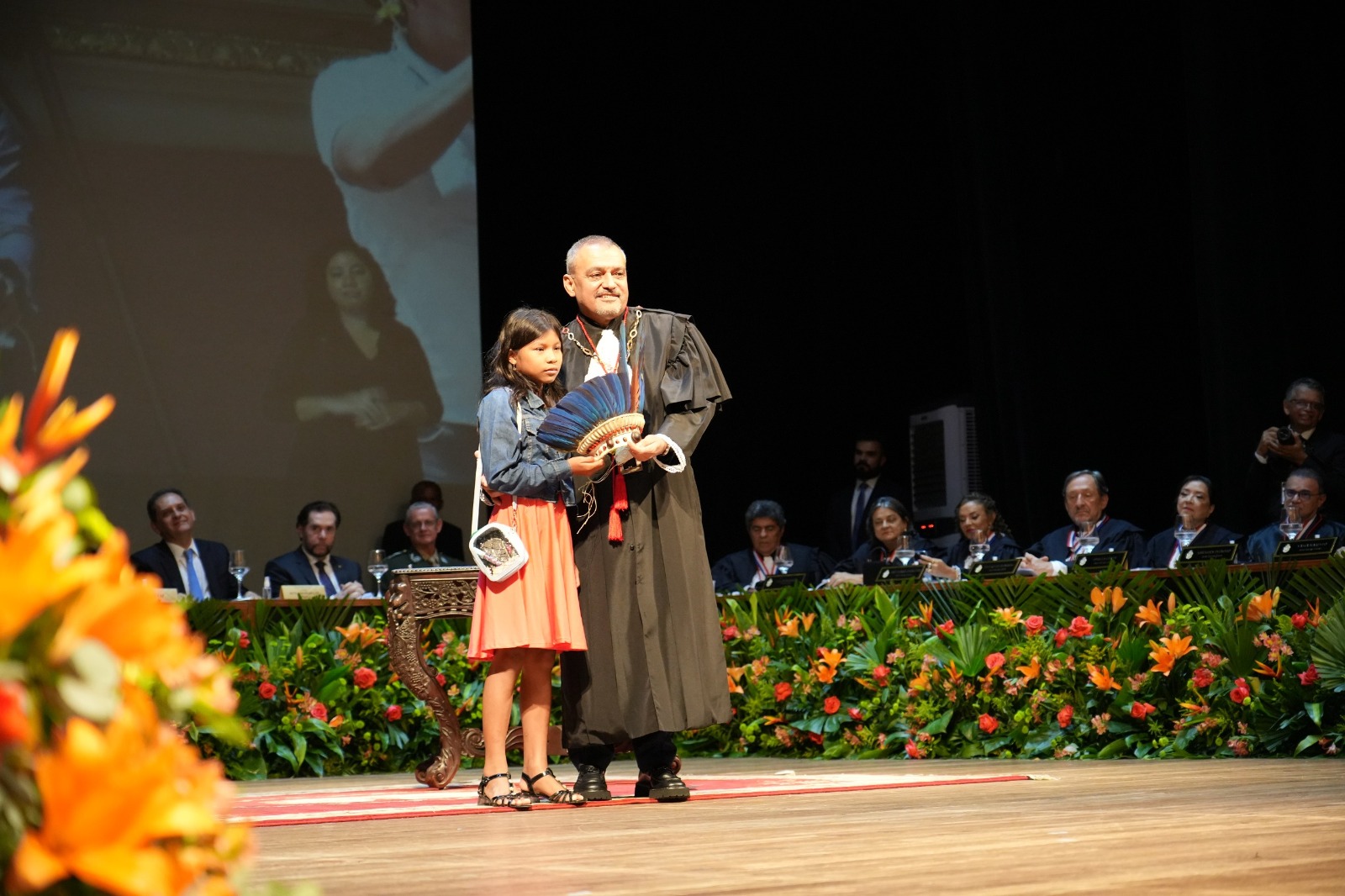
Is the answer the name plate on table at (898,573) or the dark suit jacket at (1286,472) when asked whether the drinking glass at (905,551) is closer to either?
the name plate on table at (898,573)

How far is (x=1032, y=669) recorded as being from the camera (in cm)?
530

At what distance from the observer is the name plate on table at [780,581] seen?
6.43 meters

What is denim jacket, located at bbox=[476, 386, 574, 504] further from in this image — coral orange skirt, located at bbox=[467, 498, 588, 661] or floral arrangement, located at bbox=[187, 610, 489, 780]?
floral arrangement, located at bbox=[187, 610, 489, 780]

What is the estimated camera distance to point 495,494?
3572 mm

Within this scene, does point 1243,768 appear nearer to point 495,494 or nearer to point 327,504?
point 495,494

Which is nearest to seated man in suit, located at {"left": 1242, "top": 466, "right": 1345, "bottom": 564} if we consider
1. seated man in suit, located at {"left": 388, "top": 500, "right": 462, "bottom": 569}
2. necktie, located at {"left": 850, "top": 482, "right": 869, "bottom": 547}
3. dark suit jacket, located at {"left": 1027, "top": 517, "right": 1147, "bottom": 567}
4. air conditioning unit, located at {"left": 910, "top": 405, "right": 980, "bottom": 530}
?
dark suit jacket, located at {"left": 1027, "top": 517, "right": 1147, "bottom": 567}

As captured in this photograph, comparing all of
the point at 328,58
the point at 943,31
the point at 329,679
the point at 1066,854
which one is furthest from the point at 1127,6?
the point at 1066,854

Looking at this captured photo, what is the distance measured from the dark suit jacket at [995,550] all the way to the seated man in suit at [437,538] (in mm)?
2627

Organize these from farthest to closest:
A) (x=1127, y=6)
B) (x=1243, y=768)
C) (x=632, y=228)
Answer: (x=632, y=228)
(x=1127, y=6)
(x=1243, y=768)

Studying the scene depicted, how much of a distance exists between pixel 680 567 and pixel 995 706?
7.14 feet

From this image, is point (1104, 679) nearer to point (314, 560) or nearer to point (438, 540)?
point (314, 560)

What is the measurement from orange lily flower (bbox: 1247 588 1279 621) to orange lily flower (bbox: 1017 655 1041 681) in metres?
0.69

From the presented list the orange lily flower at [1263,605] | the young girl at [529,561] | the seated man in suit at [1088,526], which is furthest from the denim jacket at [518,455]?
the seated man in suit at [1088,526]

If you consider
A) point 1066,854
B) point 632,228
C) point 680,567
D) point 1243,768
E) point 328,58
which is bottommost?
point 1243,768
